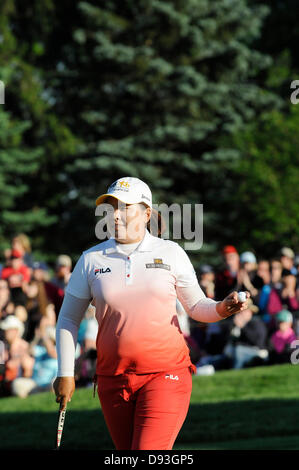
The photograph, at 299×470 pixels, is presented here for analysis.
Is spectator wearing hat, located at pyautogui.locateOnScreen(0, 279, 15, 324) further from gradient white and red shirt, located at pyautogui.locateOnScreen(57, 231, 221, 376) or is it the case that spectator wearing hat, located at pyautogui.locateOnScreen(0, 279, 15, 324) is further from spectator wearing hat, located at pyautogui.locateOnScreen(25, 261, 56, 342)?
gradient white and red shirt, located at pyautogui.locateOnScreen(57, 231, 221, 376)

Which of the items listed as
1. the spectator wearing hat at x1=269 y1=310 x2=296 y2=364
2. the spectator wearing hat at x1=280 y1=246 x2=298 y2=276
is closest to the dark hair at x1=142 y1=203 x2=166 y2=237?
the spectator wearing hat at x1=269 y1=310 x2=296 y2=364

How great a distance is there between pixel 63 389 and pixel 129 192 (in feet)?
3.90

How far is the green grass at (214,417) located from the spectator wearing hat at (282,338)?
56 cm

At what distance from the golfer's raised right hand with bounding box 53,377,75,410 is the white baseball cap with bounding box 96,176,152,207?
1048mm

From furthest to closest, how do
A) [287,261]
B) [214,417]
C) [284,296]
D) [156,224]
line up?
[287,261]
[284,296]
[214,417]
[156,224]

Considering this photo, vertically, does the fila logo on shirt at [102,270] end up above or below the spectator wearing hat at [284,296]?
below

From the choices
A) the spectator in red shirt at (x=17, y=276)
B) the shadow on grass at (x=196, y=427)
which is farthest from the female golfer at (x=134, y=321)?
the spectator in red shirt at (x=17, y=276)

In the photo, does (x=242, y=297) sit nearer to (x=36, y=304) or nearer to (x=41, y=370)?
(x=41, y=370)

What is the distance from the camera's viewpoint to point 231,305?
4875 mm

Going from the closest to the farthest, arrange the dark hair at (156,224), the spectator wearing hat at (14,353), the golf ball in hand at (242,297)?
1. the golf ball in hand at (242,297)
2. the dark hair at (156,224)
3. the spectator wearing hat at (14,353)

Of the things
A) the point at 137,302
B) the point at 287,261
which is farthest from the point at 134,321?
the point at 287,261

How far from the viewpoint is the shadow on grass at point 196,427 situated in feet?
32.5

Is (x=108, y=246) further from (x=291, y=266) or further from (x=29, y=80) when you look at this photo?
(x=29, y=80)

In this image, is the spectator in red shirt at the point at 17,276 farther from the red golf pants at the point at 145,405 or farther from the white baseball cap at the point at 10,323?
the red golf pants at the point at 145,405
